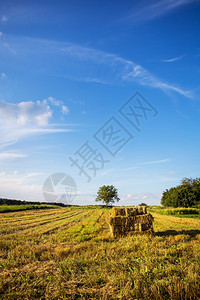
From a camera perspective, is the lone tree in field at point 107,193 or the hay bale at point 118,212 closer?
the hay bale at point 118,212

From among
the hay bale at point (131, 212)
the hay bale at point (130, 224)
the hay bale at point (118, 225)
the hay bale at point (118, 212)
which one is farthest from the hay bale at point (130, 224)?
the hay bale at point (118, 212)

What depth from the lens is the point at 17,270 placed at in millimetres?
5094

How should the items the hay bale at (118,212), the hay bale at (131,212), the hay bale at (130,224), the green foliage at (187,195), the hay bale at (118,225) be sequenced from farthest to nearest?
the green foliage at (187,195) → the hay bale at (118,212) → the hay bale at (131,212) → the hay bale at (130,224) → the hay bale at (118,225)

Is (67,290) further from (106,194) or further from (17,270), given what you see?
(106,194)

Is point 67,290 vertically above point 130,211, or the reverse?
point 130,211

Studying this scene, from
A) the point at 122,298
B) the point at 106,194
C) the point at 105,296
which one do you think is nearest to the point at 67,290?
the point at 105,296

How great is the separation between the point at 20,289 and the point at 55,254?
2.56 meters

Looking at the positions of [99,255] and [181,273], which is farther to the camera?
[99,255]

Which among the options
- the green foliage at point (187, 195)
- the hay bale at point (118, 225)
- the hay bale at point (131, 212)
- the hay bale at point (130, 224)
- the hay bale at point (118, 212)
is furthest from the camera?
the green foliage at point (187, 195)

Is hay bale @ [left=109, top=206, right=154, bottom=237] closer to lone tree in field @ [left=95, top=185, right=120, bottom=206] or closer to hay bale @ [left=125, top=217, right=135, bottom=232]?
hay bale @ [left=125, top=217, right=135, bottom=232]

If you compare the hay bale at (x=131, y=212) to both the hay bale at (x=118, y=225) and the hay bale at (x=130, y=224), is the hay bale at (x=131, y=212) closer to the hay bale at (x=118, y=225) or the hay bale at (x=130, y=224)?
the hay bale at (x=130, y=224)

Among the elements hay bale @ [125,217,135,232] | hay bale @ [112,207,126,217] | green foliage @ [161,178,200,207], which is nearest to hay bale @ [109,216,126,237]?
hay bale @ [125,217,135,232]

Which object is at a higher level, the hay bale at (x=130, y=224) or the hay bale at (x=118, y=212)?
the hay bale at (x=118, y=212)

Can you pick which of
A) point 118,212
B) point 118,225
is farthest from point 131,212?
point 118,225
